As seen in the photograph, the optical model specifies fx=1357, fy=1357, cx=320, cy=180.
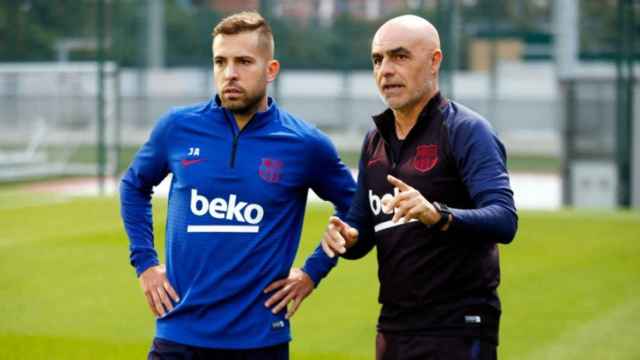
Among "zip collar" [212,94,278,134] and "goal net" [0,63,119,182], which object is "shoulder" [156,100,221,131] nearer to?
"zip collar" [212,94,278,134]

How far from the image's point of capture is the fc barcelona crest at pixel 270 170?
527cm

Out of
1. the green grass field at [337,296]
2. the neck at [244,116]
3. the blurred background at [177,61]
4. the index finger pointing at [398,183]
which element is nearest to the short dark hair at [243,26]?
the neck at [244,116]

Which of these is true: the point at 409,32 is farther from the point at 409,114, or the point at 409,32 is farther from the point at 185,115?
the point at 185,115

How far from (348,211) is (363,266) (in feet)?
25.1

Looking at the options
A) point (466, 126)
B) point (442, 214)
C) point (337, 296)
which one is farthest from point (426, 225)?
point (337, 296)

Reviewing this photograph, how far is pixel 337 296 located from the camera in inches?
448

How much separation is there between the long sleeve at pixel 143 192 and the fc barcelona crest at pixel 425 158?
1.11m

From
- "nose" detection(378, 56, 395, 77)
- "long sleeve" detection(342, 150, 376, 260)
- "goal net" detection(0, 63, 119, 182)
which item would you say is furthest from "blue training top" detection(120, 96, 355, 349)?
"goal net" detection(0, 63, 119, 182)

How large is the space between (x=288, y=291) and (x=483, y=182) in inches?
38.6

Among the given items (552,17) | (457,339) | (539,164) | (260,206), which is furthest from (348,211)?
(539,164)

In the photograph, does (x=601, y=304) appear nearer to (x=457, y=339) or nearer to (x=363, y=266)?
(x=363, y=266)

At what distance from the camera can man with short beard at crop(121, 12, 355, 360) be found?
17.0 ft

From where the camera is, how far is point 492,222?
457cm

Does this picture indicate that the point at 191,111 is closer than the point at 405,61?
No
